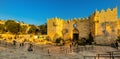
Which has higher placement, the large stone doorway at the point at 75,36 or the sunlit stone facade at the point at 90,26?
the sunlit stone facade at the point at 90,26

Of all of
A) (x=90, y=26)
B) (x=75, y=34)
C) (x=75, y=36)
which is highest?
(x=90, y=26)

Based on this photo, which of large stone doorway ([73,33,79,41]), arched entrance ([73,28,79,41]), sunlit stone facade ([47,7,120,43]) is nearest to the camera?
sunlit stone facade ([47,7,120,43])

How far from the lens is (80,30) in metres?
39.3

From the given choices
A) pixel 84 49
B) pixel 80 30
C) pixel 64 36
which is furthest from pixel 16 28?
pixel 84 49

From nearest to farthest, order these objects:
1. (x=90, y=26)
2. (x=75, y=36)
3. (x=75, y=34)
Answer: (x=90, y=26) < (x=75, y=34) < (x=75, y=36)

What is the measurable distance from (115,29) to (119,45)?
7420 mm

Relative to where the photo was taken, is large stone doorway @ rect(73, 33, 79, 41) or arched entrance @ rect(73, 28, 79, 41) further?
large stone doorway @ rect(73, 33, 79, 41)

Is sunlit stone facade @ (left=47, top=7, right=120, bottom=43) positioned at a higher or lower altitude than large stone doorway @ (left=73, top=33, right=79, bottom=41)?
higher

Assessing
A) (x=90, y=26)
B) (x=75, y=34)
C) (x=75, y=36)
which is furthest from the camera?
(x=75, y=36)

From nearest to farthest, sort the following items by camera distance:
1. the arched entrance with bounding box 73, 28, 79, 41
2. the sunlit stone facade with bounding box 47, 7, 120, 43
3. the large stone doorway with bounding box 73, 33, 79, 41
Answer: the sunlit stone facade with bounding box 47, 7, 120, 43
the arched entrance with bounding box 73, 28, 79, 41
the large stone doorway with bounding box 73, 33, 79, 41

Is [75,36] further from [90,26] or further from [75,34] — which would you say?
[90,26]

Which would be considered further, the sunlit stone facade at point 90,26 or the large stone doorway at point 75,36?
the large stone doorway at point 75,36

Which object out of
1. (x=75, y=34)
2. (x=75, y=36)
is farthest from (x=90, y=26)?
(x=75, y=36)

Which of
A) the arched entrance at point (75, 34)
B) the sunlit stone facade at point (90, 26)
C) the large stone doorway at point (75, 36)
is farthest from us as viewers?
the large stone doorway at point (75, 36)
